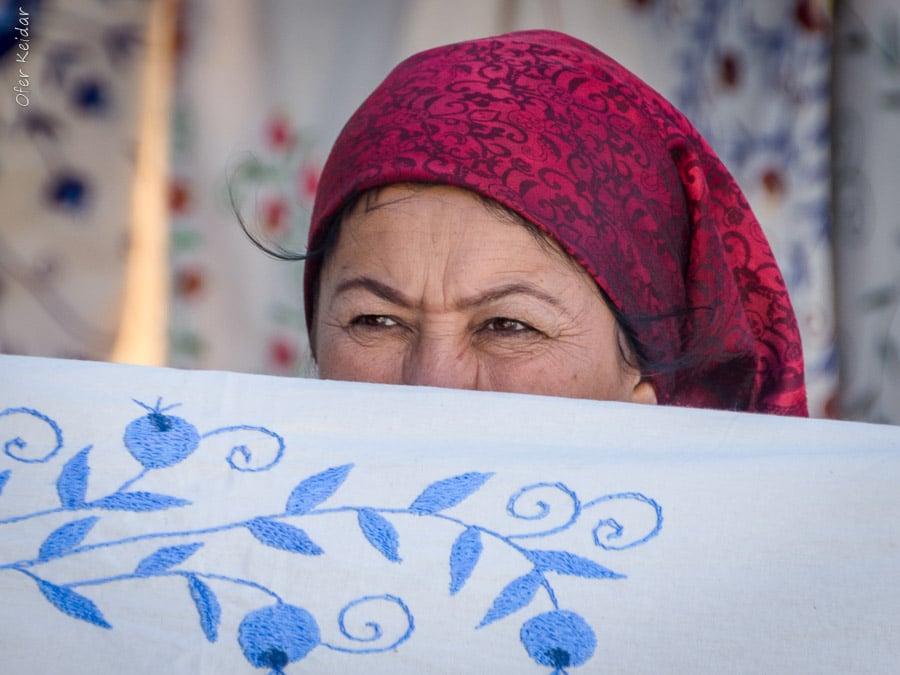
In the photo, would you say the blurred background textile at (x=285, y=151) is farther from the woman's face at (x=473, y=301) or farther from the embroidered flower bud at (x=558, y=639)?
the embroidered flower bud at (x=558, y=639)

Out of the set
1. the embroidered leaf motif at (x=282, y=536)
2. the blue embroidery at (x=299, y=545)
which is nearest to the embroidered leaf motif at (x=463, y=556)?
the blue embroidery at (x=299, y=545)

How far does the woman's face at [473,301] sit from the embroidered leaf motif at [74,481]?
2.01 ft

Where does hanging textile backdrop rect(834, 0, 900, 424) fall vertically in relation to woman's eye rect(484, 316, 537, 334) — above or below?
above

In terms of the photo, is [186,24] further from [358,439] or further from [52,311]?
[358,439]

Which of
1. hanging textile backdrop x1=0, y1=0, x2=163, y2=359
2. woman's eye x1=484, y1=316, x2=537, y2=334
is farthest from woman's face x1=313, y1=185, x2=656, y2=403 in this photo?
hanging textile backdrop x1=0, y1=0, x2=163, y2=359

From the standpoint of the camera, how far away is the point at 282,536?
0.90 metres

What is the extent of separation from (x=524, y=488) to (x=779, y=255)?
217 cm

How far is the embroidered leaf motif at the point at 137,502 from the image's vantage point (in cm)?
92

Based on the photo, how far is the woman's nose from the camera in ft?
4.87

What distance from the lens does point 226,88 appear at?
284 cm

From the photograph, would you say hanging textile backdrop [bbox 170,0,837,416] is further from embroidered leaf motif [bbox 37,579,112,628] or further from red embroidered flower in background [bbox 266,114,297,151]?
embroidered leaf motif [bbox 37,579,112,628]

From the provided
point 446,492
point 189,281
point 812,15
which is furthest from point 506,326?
point 812,15

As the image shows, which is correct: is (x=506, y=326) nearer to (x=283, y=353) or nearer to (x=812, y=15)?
(x=283, y=353)

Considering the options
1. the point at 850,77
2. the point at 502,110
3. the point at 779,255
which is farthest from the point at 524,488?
the point at 850,77
